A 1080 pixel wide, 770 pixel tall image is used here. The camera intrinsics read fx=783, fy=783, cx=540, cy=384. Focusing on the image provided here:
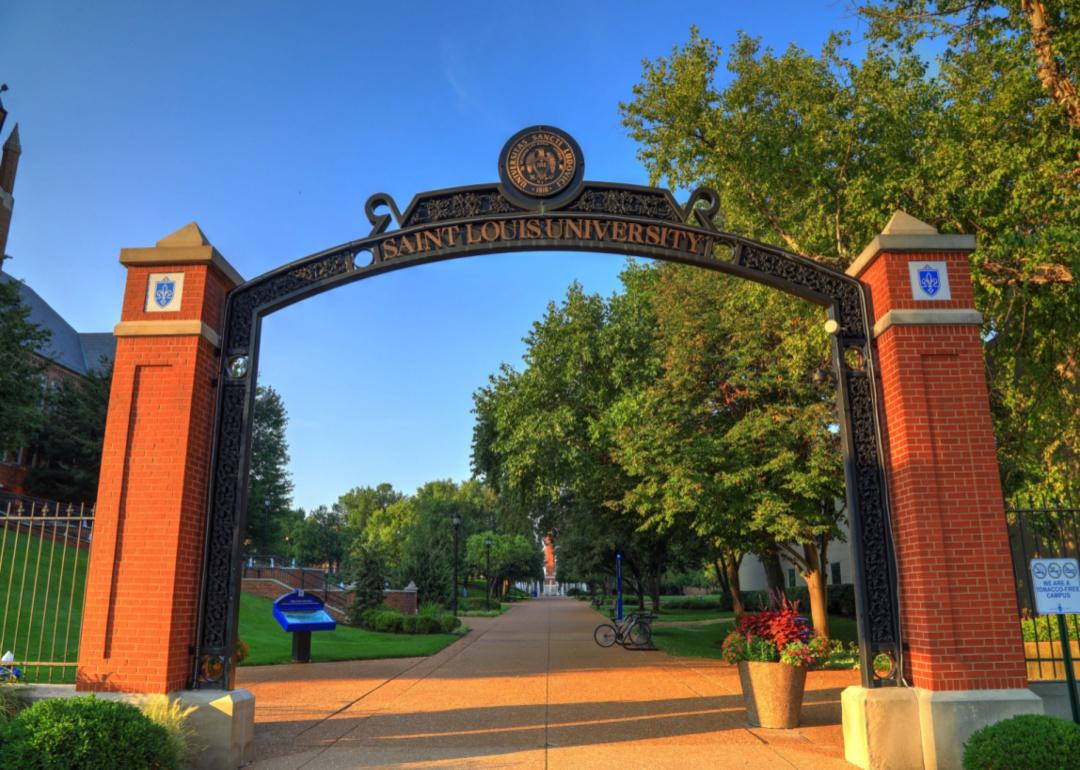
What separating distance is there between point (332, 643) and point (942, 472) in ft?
58.5

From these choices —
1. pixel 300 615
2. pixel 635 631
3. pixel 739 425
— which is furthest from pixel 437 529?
pixel 739 425

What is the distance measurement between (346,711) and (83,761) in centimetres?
505

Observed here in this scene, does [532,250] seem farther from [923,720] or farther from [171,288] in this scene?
[923,720]

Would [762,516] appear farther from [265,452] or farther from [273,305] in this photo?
[265,452]

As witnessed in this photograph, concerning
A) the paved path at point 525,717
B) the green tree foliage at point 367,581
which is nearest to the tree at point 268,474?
the green tree foliage at point 367,581

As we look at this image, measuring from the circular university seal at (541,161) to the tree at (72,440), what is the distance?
3942cm

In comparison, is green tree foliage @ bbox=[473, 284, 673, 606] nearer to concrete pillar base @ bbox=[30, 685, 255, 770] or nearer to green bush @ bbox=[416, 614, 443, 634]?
green bush @ bbox=[416, 614, 443, 634]

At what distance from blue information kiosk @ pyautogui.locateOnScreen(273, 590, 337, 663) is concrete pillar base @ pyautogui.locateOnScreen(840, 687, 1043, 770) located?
12.6 metres

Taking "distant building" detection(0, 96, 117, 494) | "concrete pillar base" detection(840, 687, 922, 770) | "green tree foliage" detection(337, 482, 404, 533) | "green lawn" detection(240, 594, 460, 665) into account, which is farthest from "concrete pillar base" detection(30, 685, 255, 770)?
"green tree foliage" detection(337, 482, 404, 533)

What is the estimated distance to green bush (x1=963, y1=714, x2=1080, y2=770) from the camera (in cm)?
573

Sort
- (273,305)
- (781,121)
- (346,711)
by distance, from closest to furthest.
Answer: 1. (273,305)
2. (346,711)
3. (781,121)

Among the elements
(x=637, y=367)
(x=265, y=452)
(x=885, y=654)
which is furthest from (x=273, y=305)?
(x=265, y=452)

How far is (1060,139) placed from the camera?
11516 millimetres

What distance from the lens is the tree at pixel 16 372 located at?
3117 cm
